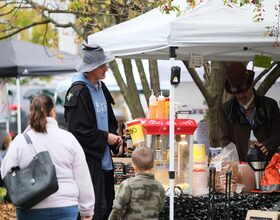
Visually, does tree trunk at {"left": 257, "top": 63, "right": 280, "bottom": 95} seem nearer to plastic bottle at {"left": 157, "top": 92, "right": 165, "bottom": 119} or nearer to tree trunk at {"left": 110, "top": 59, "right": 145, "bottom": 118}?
tree trunk at {"left": 110, "top": 59, "right": 145, "bottom": 118}

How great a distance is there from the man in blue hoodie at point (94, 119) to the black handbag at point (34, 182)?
1283 millimetres

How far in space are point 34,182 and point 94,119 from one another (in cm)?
152

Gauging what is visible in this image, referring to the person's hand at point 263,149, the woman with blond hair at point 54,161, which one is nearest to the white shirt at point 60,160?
the woman with blond hair at point 54,161

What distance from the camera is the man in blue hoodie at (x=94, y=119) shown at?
6734 mm

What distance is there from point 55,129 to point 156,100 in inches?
88.2

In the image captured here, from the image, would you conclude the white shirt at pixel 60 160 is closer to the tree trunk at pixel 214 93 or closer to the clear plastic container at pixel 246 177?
the clear plastic container at pixel 246 177

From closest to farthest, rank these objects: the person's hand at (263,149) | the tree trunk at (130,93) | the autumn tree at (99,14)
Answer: the person's hand at (263,149) → the autumn tree at (99,14) → the tree trunk at (130,93)

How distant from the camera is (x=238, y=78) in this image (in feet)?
27.7

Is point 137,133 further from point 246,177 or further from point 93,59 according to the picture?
point 246,177

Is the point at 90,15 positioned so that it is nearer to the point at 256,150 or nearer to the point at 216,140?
the point at 216,140

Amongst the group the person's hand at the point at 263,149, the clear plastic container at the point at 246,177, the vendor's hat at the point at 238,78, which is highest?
the vendor's hat at the point at 238,78

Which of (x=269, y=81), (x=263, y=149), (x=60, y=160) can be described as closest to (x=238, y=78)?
(x=263, y=149)

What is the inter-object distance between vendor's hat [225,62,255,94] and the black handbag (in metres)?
3.47

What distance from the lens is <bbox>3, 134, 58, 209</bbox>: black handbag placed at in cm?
534
